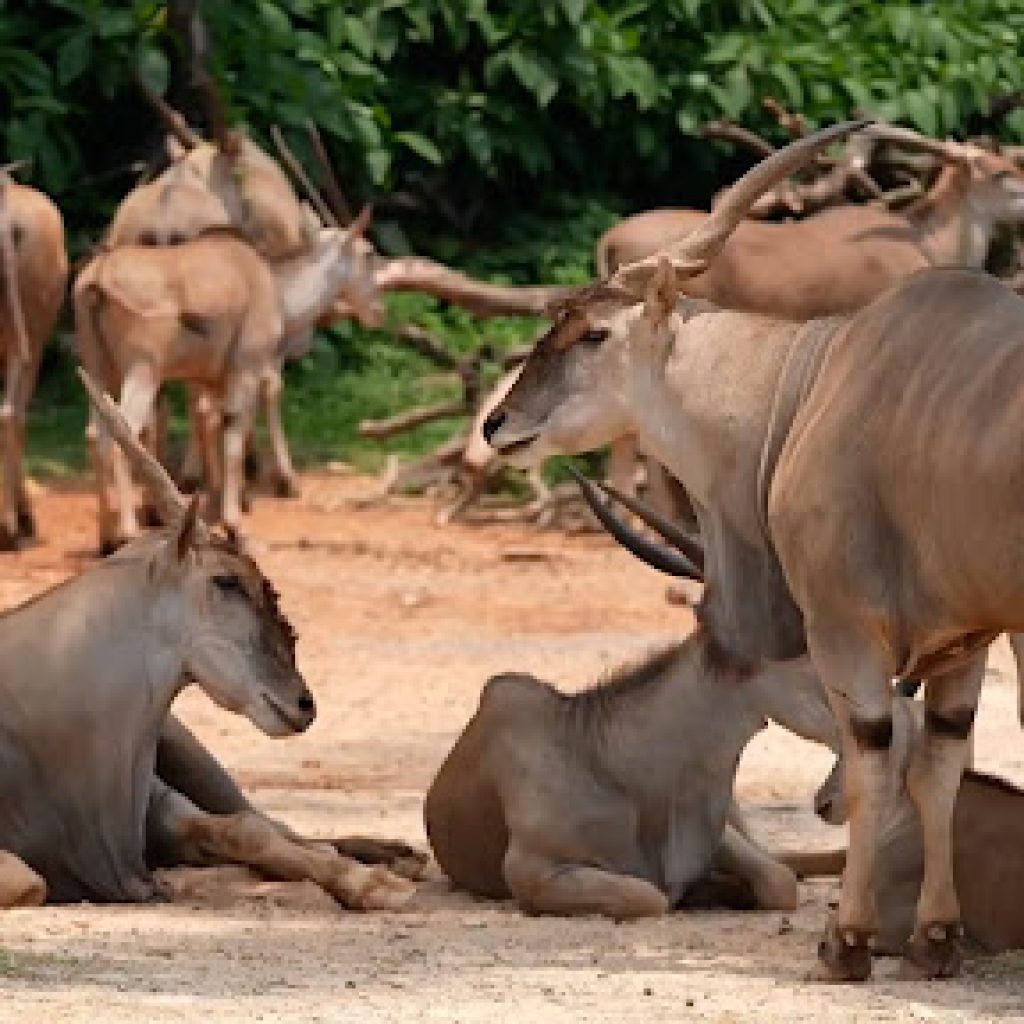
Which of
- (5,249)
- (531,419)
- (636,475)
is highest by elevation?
(531,419)

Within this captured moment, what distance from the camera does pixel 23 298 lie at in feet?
52.4

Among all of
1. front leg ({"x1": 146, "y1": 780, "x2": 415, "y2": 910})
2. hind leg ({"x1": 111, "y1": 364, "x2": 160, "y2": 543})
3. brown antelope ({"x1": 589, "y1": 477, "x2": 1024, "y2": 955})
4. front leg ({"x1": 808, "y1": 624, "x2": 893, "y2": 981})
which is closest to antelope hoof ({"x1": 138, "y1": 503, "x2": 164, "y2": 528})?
hind leg ({"x1": 111, "y1": 364, "x2": 160, "y2": 543})

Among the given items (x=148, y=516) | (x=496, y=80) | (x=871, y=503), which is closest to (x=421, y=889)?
(x=871, y=503)

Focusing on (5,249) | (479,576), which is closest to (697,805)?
(479,576)

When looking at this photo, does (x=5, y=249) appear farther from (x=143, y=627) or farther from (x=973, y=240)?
(x=143, y=627)

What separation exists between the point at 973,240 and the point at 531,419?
937 centimetres

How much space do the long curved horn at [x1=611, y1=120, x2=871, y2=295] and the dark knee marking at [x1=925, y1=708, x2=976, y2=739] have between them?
1260 mm

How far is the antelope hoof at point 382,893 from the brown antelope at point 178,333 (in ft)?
21.9

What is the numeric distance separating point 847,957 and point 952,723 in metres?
0.51

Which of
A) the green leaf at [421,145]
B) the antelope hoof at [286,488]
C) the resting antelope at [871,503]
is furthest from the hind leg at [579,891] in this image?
the green leaf at [421,145]

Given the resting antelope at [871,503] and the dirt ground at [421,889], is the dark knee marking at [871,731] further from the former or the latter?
the dirt ground at [421,889]

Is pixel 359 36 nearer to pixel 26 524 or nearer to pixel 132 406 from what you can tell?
pixel 26 524

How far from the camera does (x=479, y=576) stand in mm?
14625

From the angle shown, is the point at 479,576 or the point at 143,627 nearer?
the point at 143,627
